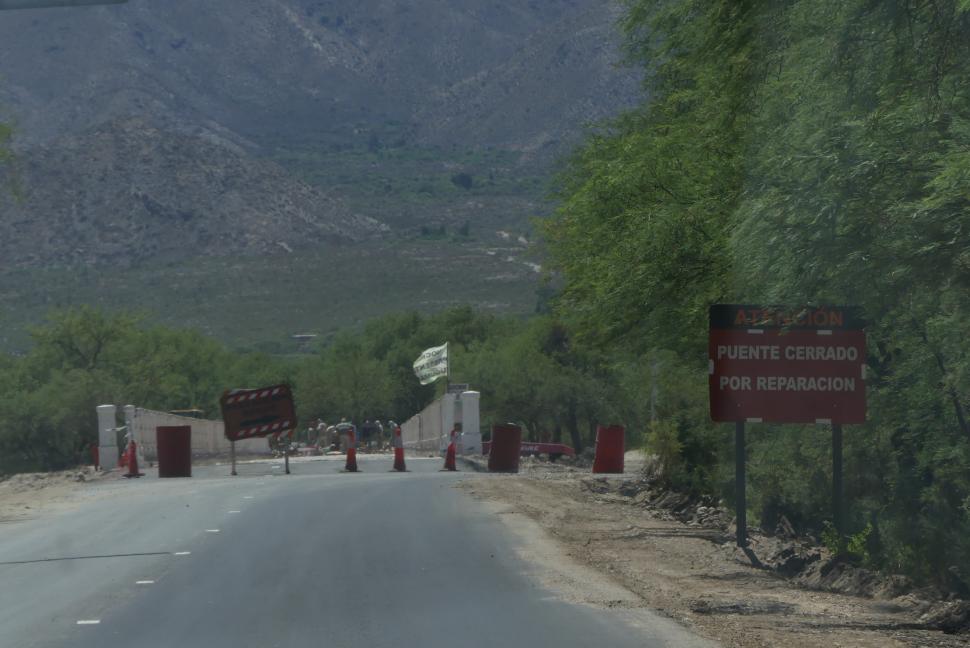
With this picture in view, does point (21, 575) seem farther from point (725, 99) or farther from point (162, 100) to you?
point (162, 100)

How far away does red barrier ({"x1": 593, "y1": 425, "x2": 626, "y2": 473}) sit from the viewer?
3475cm

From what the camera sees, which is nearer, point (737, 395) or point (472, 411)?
point (737, 395)

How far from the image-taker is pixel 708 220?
720 inches

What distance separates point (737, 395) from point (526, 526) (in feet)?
12.4

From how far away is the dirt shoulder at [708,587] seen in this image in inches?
469

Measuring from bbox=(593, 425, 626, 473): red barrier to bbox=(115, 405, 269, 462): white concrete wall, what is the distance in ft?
38.4

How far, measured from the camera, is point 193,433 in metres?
47.9

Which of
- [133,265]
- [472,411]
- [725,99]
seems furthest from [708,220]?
[133,265]

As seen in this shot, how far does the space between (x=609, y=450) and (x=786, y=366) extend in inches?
705

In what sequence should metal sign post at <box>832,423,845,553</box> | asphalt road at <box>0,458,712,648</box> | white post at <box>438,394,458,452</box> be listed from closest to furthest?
asphalt road at <box>0,458,712,648</box> < metal sign post at <box>832,423,845,553</box> < white post at <box>438,394,458,452</box>

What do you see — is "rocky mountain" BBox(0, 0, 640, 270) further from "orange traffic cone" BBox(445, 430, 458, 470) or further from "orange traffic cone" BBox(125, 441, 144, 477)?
"orange traffic cone" BBox(125, 441, 144, 477)

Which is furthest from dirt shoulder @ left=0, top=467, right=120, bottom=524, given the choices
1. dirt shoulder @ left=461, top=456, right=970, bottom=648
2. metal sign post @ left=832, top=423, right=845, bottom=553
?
metal sign post @ left=832, top=423, right=845, bottom=553

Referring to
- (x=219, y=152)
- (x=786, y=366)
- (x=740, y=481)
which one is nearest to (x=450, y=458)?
(x=740, y=481)

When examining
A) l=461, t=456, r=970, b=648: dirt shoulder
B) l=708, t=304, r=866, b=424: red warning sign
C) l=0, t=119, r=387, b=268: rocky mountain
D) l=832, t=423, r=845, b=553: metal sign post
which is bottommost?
l=461, t=456, r=970, b=648: dirt shoulder
